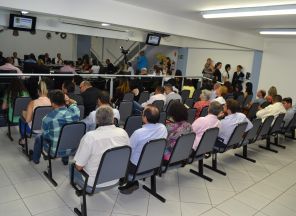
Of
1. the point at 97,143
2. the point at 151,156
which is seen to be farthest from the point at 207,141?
the point at 97,143

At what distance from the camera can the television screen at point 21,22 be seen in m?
6.76

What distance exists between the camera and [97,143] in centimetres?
238

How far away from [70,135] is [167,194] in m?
1.37

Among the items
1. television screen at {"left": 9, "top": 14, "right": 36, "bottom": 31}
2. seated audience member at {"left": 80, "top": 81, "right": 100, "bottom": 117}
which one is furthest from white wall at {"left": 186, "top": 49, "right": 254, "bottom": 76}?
seated audience member at {"left": 80, "top": 81, "right": 100, "bottom": 117}

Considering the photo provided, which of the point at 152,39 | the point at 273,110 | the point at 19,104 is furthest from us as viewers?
the point at 152,39

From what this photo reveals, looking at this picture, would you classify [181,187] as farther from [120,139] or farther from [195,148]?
[120,139]

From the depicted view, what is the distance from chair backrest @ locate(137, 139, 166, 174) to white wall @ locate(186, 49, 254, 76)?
337 inches

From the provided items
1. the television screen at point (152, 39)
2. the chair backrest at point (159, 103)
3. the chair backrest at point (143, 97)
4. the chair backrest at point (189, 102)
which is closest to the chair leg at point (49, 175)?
the chair backrest at point (159, 103)

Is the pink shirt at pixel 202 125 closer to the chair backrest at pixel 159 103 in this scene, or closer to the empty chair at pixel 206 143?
the empty chair at pixel 206 143

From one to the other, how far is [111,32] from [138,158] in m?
7.99

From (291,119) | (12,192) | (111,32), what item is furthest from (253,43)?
(12,192)

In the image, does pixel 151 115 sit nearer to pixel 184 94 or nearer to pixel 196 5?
pixel 196 5

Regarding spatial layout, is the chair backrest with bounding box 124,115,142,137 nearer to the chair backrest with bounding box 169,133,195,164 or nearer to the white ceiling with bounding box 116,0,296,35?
the chair backrest with bounding box 169,133,195,164

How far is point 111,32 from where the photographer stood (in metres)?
9.95
